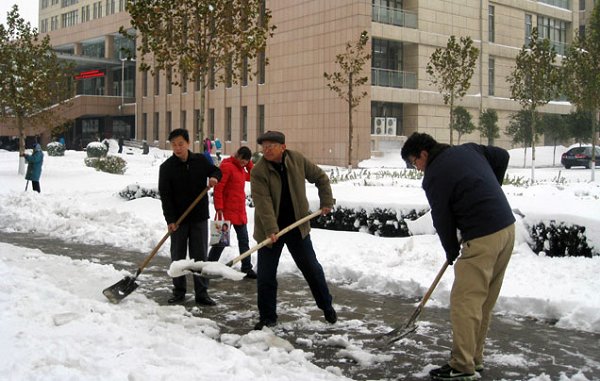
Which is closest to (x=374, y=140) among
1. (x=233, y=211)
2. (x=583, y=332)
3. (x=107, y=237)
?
(x=107, y=237)

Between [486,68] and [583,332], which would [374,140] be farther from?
[583,332]

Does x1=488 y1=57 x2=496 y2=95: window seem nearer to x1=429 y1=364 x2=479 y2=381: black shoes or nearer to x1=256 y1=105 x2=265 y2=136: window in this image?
x1=256 y1=105 x2=265 y2=136: window

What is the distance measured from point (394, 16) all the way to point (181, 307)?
33631 millimetres

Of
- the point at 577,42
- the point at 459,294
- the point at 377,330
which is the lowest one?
the point at 377,330

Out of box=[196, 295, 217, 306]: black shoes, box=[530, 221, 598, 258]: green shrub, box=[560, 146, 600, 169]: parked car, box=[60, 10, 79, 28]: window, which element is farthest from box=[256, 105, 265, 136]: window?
box=[196, 295, 217, 306]: black shoes

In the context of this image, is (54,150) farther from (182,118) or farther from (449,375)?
(449,375)

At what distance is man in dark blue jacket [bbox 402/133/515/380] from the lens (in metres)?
4.57

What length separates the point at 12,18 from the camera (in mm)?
26703

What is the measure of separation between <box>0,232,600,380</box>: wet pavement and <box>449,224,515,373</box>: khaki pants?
34 cm

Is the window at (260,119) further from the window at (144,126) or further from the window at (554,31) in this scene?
the window at (554,31)

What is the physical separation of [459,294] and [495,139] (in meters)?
38.8

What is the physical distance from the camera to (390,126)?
3806 centimetres

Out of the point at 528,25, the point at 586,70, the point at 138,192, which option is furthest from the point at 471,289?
the point at 528,25

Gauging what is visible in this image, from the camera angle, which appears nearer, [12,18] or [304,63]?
[12,18]
